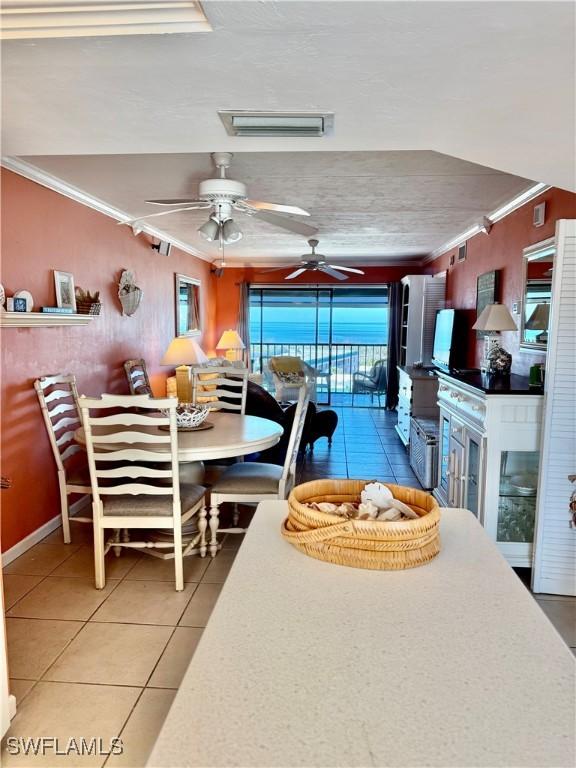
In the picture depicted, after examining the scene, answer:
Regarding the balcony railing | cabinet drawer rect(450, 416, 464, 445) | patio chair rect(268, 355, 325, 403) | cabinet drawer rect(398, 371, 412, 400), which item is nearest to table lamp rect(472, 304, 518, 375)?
cabinet drawer rect(450, 416, 464, 445)

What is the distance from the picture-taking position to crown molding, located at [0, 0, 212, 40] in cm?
120

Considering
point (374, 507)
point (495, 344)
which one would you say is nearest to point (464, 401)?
A: point (495, 344)

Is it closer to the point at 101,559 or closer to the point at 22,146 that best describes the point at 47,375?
the point at 101,559

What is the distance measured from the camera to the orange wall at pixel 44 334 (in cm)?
292

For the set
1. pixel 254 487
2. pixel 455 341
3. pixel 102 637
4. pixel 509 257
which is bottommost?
pixel 102 637

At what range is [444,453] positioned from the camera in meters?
3.67

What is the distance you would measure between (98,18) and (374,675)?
158cm

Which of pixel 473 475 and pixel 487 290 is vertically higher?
pixel 487 290

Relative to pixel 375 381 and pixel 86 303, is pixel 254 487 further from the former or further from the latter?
pixel 375 381

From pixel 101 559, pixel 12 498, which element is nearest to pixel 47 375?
pixel 12 498

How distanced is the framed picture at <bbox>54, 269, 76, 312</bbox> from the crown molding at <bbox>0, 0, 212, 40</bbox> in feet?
7.48

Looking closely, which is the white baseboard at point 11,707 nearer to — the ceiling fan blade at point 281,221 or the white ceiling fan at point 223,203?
the white ceiling fan at point 223,203

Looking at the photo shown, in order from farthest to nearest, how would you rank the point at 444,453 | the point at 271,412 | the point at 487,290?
the point at 487,290 < the point at 271,412 < the point at 444,453

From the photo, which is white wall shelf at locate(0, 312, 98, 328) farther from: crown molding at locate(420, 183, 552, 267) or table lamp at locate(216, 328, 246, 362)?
table lamp at locate(216, 328, 246, 362)
